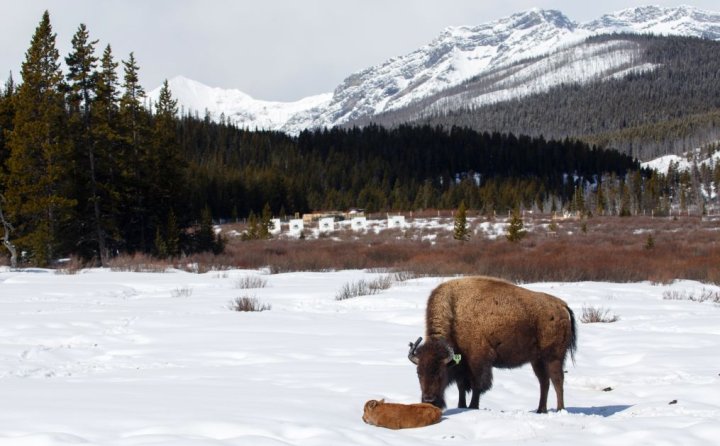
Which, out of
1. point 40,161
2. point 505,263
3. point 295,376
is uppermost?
point 40,161

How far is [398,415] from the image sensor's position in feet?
17.0

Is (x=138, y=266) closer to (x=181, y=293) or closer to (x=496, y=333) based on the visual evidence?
(x=181, y=293)

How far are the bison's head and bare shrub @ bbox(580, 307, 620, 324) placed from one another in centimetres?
709

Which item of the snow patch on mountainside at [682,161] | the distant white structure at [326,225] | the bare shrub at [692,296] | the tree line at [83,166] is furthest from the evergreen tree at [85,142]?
the snow patch on mountainside at [682,161]

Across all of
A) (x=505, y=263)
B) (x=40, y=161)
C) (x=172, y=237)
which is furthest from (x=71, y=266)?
(x=505, y=263)

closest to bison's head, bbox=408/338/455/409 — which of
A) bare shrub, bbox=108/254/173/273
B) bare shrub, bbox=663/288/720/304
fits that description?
bare shrub, bbox=663/288/720/304

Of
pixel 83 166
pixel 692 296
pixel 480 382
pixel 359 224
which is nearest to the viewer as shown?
pixel 480 382

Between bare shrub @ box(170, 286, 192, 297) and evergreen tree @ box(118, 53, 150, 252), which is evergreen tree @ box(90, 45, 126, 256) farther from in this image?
bare shrub @ box(170, 286, 192, 297)

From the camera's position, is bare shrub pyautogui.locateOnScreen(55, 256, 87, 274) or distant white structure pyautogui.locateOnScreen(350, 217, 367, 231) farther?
distant white structure pyautogui.locateOnScreen(350, 217, 367, 231)

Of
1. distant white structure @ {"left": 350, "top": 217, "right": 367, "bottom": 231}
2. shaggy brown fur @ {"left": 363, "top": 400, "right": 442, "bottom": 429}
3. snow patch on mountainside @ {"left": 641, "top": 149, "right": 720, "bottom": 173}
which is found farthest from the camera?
snow patch on mountainside @ {"left": 641, "top": 149, "right": 720, "bottom": 173}

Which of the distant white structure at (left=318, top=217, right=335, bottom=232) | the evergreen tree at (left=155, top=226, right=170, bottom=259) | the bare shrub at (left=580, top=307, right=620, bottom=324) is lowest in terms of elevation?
the bare shrub at (left=580, top=307, right=620, bottom=324)

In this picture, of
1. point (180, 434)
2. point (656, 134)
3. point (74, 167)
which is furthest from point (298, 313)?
point (656, 134)

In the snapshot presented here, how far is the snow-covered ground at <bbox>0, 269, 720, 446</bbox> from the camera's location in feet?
15.6

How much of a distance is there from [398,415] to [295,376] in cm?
241
